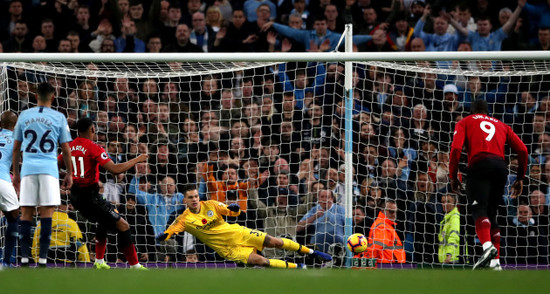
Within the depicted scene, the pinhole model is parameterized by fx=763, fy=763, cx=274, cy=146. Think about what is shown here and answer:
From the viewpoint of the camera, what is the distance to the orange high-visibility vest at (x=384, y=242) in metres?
9.44

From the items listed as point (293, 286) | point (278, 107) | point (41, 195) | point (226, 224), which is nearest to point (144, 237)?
point (226, 224)

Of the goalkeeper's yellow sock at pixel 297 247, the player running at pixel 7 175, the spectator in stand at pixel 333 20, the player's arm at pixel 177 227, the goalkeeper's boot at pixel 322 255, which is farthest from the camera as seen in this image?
the spectator in stand at pixel 333 20

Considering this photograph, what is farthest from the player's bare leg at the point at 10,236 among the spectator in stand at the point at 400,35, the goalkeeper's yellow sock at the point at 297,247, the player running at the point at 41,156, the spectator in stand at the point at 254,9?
the spectator in stand at the point at 400,35

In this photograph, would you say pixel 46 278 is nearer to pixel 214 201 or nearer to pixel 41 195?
pixel 41 195

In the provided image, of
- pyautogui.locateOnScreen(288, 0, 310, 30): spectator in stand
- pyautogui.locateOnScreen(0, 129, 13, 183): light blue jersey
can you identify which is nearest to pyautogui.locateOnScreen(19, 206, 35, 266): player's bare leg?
pyautogui.locateOnScreen(0, 129, 13, 183): light blue jersey

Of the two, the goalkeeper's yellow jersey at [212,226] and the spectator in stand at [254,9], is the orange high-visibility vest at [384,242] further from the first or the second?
the spectator in stand at [254,9]

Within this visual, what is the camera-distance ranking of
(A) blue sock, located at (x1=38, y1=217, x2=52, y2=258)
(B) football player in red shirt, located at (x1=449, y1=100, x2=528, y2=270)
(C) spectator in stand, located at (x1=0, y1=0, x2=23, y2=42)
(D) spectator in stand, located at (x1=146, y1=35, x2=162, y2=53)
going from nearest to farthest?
(A) blue sock, located at (x1=38, y1=217, x2=52, y2=258)
(B) football player in red shirt, located at (x1=449, y1=100, x2=528, y2=270)
(D) spectator in stand, located at (x1=146, y1=35, x2=162, y2=53)
(C) spectator in stand, located at (x1=0, y1=0, x2=23, y2=42)

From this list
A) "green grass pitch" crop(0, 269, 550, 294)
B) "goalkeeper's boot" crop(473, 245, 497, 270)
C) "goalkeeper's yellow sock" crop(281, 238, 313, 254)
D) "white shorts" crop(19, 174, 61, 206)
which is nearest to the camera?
"green grass pitch" crop(0, 269, 550, 294)

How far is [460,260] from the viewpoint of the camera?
970 cm

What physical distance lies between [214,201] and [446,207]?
9.74 ft

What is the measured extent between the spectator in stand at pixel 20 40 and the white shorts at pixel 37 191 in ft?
16.8

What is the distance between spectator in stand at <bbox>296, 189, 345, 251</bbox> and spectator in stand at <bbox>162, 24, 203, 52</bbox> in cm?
330

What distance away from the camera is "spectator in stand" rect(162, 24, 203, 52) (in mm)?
11352

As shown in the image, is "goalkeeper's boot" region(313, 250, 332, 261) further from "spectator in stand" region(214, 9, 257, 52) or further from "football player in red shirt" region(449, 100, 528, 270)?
"spectator in stand" region(214, 9, 257, 52)
